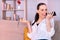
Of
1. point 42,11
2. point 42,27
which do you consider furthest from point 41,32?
point 42,11

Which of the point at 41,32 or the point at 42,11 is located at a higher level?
the point at 42,11

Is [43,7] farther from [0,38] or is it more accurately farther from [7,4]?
[7,4]

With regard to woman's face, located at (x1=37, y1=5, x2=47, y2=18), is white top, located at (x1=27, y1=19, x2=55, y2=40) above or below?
below

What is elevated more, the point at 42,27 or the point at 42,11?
the point at 42,11

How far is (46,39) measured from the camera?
7.72 feet

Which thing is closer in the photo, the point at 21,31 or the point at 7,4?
the point at 21,31

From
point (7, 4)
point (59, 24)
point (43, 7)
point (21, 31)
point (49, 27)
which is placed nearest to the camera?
point (49, 27)

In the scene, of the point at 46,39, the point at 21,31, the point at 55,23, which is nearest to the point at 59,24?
the point at 55,23

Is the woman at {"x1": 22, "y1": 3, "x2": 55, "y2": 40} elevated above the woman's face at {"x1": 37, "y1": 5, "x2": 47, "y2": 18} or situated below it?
below

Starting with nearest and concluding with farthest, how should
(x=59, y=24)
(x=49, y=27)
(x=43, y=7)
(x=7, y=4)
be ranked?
1. (x=49, y=27)
2. (x=43, y=7)
3. (x=59, y=24)
4. (x=7, y=4)

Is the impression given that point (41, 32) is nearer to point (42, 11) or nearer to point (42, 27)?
point (42, 27)

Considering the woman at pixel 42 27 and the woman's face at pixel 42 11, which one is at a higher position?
the woman's face at pixel 42 11

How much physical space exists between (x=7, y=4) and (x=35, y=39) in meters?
1.95

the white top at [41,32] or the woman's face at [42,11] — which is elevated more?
the woman's face at [42,11]
